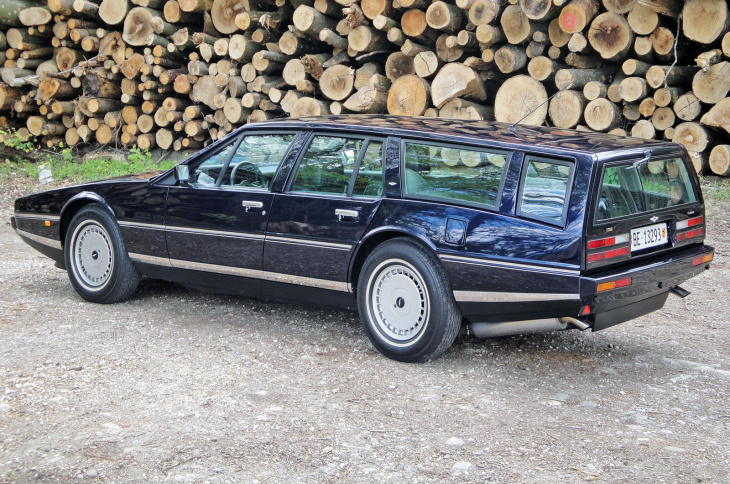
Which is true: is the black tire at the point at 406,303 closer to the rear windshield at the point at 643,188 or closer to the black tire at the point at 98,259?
the rear windshield at the point at 643,188

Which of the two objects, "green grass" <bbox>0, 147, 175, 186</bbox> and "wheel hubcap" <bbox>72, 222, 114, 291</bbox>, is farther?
"green grass" <bbox>0, 147, 175, 186</bbox>

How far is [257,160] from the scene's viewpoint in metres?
5.25

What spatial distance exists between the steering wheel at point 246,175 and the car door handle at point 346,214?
2.36 feet

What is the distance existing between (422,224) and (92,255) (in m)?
2.84

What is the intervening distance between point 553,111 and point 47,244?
550cm

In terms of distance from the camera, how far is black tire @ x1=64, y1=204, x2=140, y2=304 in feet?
18.8

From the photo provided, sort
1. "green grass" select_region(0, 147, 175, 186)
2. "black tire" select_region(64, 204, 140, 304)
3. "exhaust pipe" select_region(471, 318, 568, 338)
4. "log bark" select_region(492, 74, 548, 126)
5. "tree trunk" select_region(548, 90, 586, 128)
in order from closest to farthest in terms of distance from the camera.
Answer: "exhaust pipe" select_region(471, 318, 568, 338) < "black tire" select_region(64, 204, 140, 304) < "tree trunk" select_region(548, 90, 586, 128) < "log bark" select_region(492, 74, 548, 126) < "green grass" select_region(0, 147, 175, 186)

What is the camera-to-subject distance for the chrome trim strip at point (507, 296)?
3936 millimetres

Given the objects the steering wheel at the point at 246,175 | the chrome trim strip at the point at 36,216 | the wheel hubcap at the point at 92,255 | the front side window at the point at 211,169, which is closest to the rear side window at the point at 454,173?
the steering wheel at the point at 246,175

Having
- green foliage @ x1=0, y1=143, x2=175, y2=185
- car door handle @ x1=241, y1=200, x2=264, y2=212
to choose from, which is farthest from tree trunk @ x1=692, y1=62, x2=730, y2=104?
green foliage @ x1=0, y1=143, x2=175, y2=185

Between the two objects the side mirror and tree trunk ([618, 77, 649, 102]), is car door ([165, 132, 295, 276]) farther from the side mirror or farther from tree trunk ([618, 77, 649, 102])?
tree trunk ([618, 77, 649, 102])

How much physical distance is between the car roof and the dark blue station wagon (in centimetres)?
2

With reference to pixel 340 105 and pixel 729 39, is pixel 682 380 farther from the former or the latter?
pixel 340 105

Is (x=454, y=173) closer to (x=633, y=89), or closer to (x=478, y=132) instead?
(x=478, y=132)
